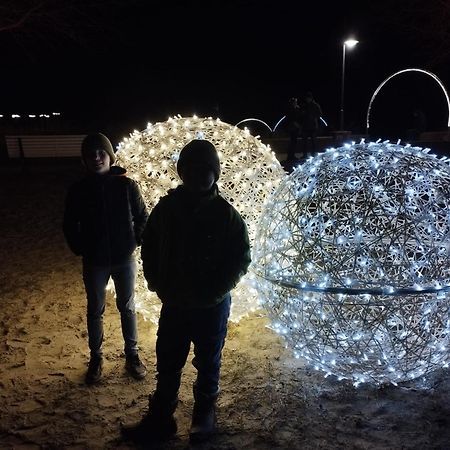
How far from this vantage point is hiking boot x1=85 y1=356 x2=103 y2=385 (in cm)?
429

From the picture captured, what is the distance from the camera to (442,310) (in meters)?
3.62

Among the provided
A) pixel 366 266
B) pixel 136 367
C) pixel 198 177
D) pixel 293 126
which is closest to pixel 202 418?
pixel 136 367

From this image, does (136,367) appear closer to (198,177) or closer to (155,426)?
(155,426)

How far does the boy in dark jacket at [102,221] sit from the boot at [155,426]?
3.14 feet

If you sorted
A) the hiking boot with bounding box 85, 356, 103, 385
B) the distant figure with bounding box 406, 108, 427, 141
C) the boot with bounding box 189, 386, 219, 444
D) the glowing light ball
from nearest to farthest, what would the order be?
the boot with bounding box 189, 386, 219, 444 → the hiking boot with bounding box 85, 356, 103, 385 → the glowing light ball → the distant figure with bounding box 406, 108, 427, 141

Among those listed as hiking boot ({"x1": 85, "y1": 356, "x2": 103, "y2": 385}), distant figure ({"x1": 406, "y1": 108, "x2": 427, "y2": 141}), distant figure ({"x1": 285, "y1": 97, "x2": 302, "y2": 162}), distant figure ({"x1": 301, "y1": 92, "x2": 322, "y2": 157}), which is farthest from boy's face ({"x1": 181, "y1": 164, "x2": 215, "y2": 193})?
distant figure ({"x1": 406, "y1": 108, "x2": 427, "y2": 141})

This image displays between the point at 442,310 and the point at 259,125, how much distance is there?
827 inches

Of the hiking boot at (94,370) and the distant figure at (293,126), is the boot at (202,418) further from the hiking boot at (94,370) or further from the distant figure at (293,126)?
the distant figure at (293,126)

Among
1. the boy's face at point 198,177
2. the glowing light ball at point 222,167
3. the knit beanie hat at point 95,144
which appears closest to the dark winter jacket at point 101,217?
the knit beanie hat at point 95,144

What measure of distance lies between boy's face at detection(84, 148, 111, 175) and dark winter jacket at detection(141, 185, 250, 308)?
2.84 feet

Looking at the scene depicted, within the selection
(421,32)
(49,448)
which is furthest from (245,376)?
(421,32)

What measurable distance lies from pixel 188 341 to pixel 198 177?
3.63ft

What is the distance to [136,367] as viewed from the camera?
4.35 m

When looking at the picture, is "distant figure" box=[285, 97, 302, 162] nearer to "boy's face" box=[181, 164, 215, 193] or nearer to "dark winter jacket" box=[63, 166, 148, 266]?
"dark winter jacket" box=[63, 166, 148, 266]
